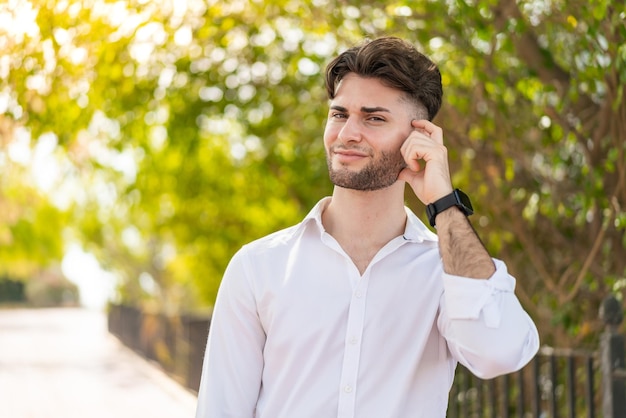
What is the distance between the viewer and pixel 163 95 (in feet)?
29.1

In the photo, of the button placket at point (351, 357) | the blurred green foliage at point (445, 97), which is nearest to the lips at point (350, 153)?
the button placket at point (351, 357)

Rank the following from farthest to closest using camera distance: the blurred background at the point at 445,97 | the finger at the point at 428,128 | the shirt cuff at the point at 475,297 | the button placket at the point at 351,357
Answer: the blurred background at the point at 445,97 → the finger at the point at 428,128 → the button placket at the point at 351,357 → the shirt cuff at the point at 475,297

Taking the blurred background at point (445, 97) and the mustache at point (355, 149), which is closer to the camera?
the mustache at point (355, 149)

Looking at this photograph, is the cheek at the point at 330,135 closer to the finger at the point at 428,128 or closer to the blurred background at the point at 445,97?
the finger at the point at 428,128

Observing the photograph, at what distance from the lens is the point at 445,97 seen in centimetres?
686

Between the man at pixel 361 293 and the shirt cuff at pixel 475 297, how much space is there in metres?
0.11

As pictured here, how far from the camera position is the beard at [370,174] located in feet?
8.88

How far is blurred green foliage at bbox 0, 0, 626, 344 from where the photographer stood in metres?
5.84

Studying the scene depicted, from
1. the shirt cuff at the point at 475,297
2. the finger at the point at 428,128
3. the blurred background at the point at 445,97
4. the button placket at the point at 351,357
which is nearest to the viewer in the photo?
the shirt cuff at the point at 475,297

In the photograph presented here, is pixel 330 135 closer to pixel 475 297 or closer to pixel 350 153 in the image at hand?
pixel 350 153

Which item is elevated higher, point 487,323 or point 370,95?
point 370,95

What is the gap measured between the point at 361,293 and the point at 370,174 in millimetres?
315

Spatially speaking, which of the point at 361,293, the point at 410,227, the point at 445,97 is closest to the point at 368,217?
the point at 410,227

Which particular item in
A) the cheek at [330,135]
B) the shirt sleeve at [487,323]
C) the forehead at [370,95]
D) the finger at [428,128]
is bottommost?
the shirt sleeve at [487,323]
